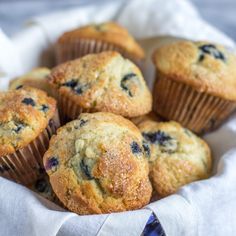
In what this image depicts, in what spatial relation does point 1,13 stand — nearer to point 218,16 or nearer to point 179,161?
point 218,16

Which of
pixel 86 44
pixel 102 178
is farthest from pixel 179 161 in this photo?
pixel 86 44

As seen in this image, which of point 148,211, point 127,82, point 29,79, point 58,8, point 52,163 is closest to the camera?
point 148,211

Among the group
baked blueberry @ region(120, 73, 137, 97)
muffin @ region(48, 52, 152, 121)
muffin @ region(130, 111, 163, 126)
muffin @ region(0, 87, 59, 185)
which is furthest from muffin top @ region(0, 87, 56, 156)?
muffin @ region(130, 111, 163, 126)

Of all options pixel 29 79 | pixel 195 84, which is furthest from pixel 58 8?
pixel 195 84

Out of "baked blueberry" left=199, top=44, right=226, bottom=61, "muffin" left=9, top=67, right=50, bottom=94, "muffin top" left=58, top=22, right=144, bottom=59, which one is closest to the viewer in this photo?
"muffin" left=9, top=67, right=50, bottom=94

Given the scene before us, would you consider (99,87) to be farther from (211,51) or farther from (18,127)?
(211,51)

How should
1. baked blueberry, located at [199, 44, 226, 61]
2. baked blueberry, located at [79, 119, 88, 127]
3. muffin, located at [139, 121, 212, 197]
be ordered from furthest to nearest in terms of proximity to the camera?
baked blueberry, located at [199, 44, 226, 61]
muffin, located at [139, 121, 212, 197]
baked blueberry, located at [79, 119, 88, 127]

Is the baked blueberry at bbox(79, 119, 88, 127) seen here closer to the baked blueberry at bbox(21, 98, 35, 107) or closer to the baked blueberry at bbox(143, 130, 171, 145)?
the baked blueberry at bbox(21, 98, 35, 107)
